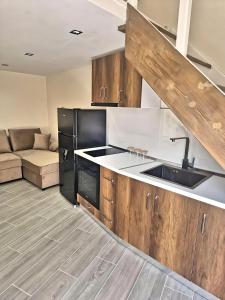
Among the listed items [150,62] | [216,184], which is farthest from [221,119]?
[216,184]

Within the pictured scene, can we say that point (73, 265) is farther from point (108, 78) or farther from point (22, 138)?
point (22, 138)

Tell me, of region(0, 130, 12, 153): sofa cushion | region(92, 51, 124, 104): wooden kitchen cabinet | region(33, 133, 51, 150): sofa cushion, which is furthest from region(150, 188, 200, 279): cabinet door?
region(0, 130, 12, 153): sofa cushion

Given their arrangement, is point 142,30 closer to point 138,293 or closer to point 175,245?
point 175,245

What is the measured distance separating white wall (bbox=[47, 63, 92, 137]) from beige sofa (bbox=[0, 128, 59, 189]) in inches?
32.1

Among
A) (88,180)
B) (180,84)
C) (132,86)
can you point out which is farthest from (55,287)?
(132,86)

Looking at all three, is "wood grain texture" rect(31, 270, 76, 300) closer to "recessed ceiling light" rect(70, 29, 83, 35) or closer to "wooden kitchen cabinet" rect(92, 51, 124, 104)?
"wooden kitchen cabinet" rect(92, 51, 124, 104)

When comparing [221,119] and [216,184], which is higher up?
[221,119]

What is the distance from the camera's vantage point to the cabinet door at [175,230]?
164 cm

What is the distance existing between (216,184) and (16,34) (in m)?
2.47

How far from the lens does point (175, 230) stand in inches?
68.9

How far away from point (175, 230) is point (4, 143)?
4.04m

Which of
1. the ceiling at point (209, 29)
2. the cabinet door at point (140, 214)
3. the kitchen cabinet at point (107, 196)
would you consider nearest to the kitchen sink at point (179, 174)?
the cabinet door at point (140, 214)

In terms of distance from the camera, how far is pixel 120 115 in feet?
10.1

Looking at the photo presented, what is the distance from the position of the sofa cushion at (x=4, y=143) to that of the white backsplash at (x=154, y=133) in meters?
2.53
